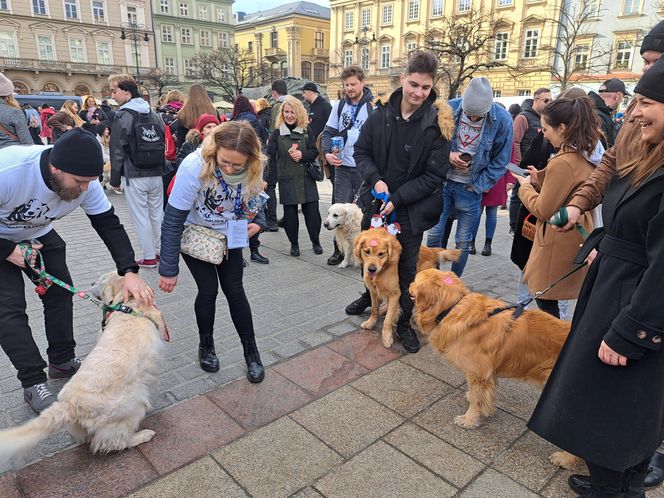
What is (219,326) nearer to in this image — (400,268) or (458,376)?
(400,268)

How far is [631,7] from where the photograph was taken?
119 ft

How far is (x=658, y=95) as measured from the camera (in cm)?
169

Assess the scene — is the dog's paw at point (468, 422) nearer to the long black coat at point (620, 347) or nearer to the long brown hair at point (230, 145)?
the long black coat at point (620, 347)

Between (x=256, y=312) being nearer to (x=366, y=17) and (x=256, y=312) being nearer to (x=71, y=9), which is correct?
(x=366, y=17)

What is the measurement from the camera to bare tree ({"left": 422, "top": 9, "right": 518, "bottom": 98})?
26078mm

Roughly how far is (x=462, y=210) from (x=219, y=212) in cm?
278

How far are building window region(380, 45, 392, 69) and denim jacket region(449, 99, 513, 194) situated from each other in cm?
5507

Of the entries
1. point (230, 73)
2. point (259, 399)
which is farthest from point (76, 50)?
point (259, 399)

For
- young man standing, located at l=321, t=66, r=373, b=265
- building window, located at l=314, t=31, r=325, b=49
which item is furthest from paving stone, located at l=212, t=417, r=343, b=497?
building window, located at l=314, t=31, r=325, b=49

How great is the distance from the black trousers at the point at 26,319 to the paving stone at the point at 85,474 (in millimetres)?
675

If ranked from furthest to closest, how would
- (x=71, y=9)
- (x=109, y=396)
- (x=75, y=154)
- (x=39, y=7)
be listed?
(x=71, y=9), (x=39, y=7), (x=75, y=154), (x=109, y=396)

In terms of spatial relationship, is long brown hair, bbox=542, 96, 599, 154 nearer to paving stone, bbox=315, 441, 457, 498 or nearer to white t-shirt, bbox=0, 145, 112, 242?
paving stone, bbox=315, 441, 457, 498

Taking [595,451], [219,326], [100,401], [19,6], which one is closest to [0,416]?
[100,401]

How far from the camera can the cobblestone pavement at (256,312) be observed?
10.7 ft
